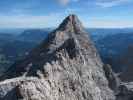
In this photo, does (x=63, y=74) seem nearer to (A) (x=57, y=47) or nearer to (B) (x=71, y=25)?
(A) (x=57, y=47)

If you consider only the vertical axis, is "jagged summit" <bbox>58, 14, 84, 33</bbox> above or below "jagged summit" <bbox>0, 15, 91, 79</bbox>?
above

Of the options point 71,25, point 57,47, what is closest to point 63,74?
point 57,47

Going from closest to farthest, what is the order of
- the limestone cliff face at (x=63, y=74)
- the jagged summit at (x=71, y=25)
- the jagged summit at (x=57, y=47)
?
1. the limestone cliff face at (x=63, y=74)
2. the jagged summit at (x=57, y=47)
3. the jagged summit at (x=71, y=25)

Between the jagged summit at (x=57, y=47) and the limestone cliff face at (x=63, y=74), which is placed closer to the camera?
the limestone cliff face at (x=63, y=74)

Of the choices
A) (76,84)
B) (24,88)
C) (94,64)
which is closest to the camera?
(24,88)

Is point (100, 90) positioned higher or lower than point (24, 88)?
lower

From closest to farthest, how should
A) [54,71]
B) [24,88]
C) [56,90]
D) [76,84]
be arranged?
[24,88] → [56,90] → [54,71] → [76,84]

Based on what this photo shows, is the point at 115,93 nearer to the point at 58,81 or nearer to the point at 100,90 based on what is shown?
the point at 100,90

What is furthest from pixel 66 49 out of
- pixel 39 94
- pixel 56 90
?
pixel 39 94

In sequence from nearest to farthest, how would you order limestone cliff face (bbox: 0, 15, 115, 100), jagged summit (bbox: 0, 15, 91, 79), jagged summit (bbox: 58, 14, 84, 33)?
limestone cliff face (bbox: 0, 15, 115, 100) → jagged summit (bbox: 0, 15, 91, 79) → jagged summit (bbox: 58, 14, 84, 33)
